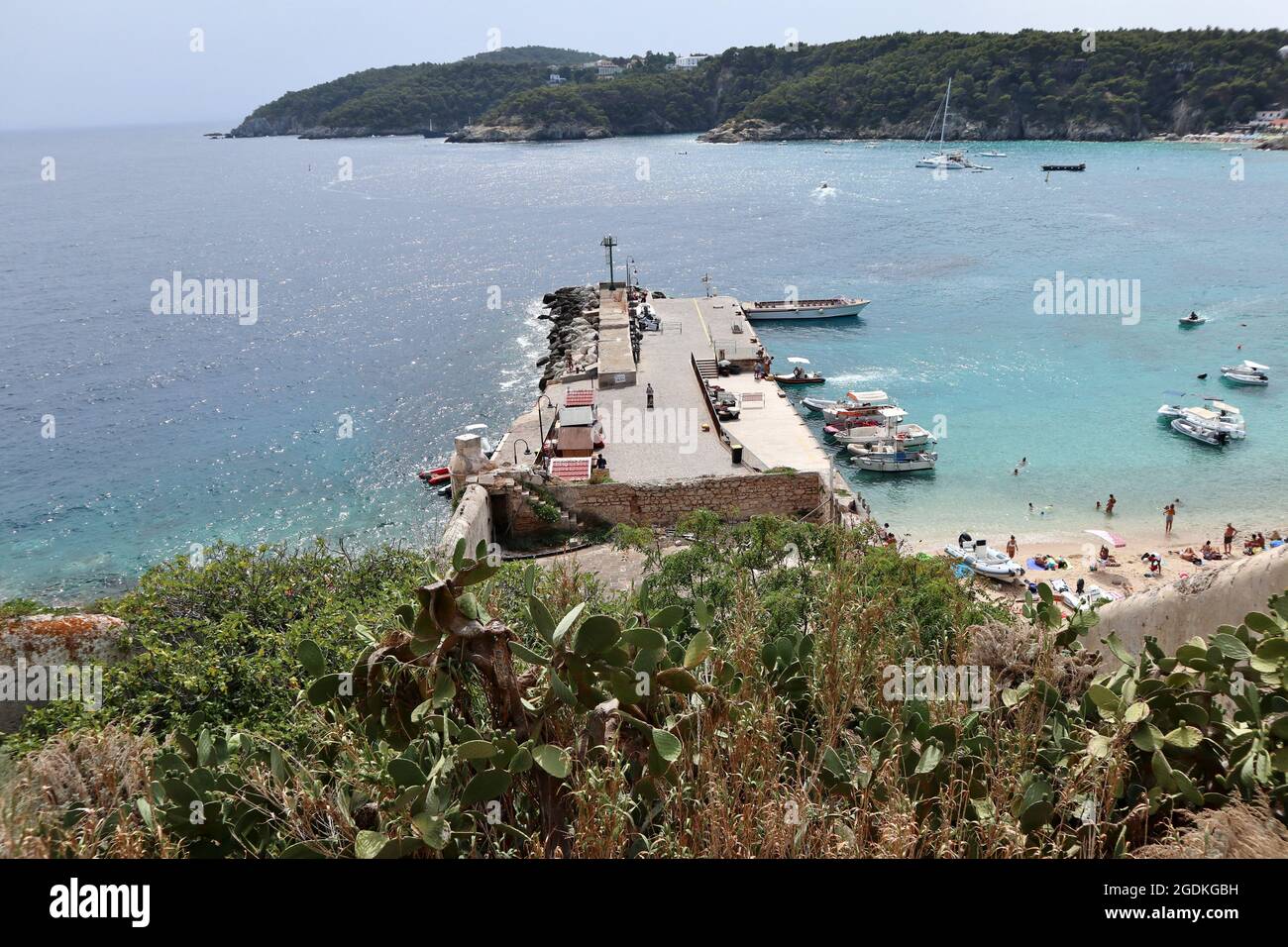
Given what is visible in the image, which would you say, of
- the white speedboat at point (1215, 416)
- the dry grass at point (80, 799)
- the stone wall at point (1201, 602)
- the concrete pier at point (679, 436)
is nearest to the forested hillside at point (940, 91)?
the white speedboat at point (1215, 416)

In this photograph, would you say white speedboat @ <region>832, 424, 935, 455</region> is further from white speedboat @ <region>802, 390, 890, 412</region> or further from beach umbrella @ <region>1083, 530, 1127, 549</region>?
beach umbrella @ <region>1083, 530, 1127, 549</region>

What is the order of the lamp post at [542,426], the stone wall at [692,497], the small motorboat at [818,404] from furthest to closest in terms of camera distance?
the small motorboat at [818,404] → the lamp post at [542,426] → the stone wall at [692,497]

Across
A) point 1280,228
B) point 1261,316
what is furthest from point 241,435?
point 1280,228

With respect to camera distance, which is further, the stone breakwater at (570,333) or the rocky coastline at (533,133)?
the rocky coastline at (533,133)

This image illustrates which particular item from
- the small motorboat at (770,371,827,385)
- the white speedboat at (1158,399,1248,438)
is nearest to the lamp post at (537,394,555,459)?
the small motorboat at (770,371,827,385)

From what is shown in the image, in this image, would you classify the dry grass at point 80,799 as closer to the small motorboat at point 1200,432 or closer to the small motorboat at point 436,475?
the small motorboat at point 436,475

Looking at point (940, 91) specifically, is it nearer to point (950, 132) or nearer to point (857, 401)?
point (950, 132)
